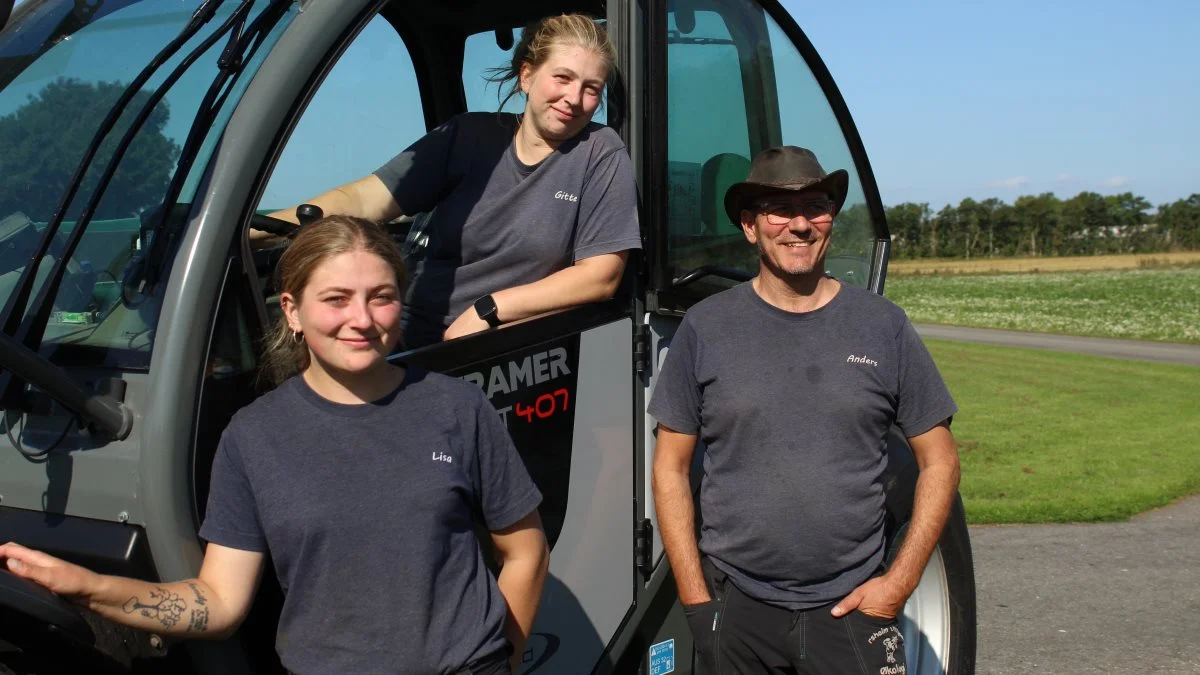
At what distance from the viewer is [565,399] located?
9.40 feet

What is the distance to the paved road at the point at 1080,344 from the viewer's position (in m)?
19.3

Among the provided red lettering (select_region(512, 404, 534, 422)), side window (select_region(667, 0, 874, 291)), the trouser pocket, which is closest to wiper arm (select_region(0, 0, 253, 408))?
red lettering (select_region(512, 404, 534, 422))

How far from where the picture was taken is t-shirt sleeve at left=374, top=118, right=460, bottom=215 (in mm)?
3057

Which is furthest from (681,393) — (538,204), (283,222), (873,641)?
(283,222)

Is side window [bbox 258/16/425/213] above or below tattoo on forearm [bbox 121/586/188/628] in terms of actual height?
above

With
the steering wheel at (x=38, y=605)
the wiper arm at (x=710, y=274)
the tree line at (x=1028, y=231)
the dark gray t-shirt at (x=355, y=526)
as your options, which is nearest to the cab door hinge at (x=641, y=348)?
the wiper arm at (x=710, y=274)

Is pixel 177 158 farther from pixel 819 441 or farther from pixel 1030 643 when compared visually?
pixel 1030 643

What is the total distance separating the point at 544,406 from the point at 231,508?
963 millimetres

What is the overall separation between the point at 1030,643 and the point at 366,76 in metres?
3.64

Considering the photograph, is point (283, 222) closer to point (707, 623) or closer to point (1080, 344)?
point (707, 623)

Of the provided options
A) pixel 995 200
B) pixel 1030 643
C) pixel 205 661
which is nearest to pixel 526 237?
pixel 205 661

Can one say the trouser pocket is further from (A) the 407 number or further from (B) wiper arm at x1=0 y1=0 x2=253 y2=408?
(B) wiper arm at x1=0 y1=0 x2=253 y2=408

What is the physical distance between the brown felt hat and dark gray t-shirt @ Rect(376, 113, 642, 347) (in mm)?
315

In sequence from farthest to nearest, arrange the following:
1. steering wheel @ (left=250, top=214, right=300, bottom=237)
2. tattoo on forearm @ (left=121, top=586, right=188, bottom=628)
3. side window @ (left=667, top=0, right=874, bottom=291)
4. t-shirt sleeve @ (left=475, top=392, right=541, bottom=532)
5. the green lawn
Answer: the green lawn, side window @ (left=667, top=0, right=874, bottom=291), steering wheel @ (left=250, top=214, right=300, bottom=237), t-shirt sleeve @ (left=475, top=392, right=541, bottom=532), tattoo on forearm @ (left=121, top=586, right=188, bottom=628)
